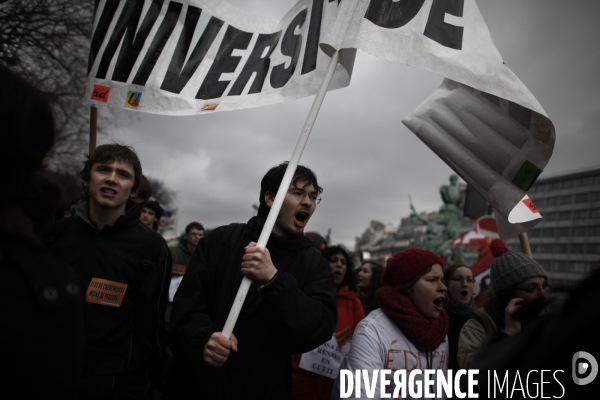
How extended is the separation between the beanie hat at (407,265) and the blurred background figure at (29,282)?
2043 mm

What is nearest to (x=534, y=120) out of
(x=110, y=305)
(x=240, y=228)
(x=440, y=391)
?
(x=440, y=391)

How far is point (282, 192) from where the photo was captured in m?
2.02

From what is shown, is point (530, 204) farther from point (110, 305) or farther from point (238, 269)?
point (110, 305)

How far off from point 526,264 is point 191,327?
2.09 m

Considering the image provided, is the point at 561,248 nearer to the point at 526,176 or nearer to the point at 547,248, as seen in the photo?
the point at 547,248

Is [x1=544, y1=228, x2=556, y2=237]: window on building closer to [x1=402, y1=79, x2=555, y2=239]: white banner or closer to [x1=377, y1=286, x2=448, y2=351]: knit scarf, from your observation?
[x1=402, y1=79, x2=555, y2=239]: white banner

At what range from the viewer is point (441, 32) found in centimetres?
242

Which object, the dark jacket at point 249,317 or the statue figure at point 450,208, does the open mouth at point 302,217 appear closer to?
the dark jacket at point 249,317

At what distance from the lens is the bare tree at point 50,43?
8.22 m

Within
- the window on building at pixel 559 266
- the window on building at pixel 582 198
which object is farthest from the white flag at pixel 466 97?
the window on building at pixel 559 266

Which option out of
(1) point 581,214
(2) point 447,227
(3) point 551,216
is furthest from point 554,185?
(2) point 447,227

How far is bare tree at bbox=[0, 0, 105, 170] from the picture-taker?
8219 millimetres

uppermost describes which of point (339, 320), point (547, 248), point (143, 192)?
point (547, 248)

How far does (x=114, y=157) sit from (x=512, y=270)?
2.49m
